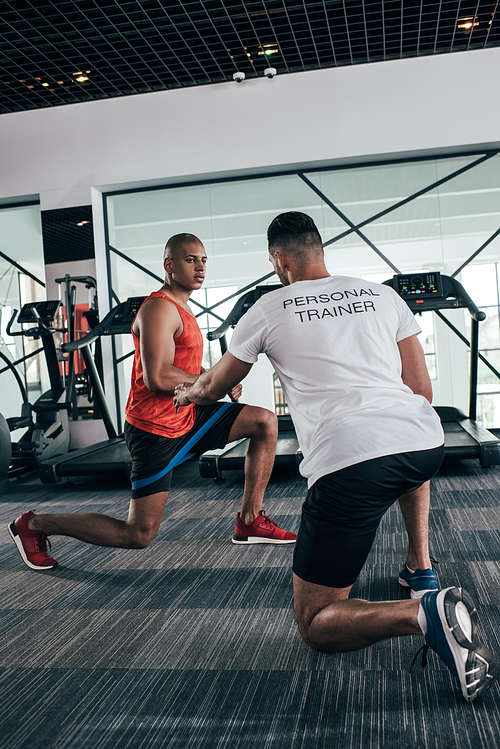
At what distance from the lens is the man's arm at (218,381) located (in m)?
1.68

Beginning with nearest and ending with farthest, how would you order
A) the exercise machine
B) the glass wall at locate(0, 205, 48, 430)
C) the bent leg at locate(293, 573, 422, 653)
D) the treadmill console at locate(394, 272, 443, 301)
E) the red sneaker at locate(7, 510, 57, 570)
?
the bent leg at locate(293, 573, 422, 653), the red sneaker at locate(7, 510, 57, 570), the treadmill console at locate(394, 272, 443, 301), the exercise machine, the glass wall at locate(0, 205, 48, 430)

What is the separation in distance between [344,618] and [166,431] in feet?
3.74

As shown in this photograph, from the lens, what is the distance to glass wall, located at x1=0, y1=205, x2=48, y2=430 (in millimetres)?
6336

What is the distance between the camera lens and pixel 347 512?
1.45 meters

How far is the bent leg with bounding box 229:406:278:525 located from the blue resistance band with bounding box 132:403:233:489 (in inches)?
3.6

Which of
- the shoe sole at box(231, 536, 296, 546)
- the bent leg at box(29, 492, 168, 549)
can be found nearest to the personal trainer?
the bent leg at box(29, 492, 168, 549)

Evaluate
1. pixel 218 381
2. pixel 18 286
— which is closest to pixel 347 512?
pixel 218 381

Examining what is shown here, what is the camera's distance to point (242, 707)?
1423 millimetres

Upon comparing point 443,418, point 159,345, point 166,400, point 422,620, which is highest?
point 159,345

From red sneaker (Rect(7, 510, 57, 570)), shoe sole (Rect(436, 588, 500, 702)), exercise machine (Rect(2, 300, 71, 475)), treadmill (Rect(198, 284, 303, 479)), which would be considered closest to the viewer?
shoe sole (Rect(436, 588, 500, 702))

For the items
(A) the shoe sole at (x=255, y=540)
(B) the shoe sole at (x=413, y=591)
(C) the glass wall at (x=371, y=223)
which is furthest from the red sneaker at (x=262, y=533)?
(C) the glass wall at (x=371, y=223)

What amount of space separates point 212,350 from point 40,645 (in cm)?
419

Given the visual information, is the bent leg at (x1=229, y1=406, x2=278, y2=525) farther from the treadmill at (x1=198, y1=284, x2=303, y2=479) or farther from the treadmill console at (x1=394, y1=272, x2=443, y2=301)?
the treadmill console at (x1=394, y1=272, x2=443, y2=301)

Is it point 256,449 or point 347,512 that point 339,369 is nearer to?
point 347,512
